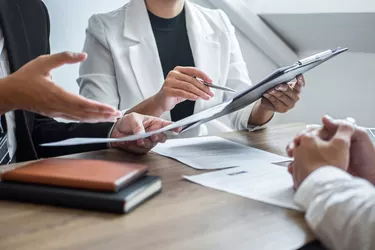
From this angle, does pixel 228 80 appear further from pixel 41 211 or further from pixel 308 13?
pixel 41 211

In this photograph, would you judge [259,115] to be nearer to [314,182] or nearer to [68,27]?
[314,182]

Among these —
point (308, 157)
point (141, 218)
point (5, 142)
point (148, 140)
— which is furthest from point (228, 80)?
point (141, 218)

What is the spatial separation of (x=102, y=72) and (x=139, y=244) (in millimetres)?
945

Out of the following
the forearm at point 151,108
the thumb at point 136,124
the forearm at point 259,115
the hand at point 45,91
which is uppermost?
the hand at point 45,91

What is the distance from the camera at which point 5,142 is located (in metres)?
1.09

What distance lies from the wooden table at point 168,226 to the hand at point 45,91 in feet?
0.52

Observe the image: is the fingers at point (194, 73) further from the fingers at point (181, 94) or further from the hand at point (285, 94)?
the hand at point (285, 94)

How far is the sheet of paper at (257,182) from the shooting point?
76 cm

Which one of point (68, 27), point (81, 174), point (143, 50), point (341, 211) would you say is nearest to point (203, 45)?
point (143, 50)

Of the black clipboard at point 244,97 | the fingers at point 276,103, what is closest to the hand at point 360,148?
the black clipboard at point 244,97

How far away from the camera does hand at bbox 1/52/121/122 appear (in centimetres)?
74

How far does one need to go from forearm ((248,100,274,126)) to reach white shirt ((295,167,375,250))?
68 centimetres

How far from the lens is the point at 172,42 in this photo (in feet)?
5.32

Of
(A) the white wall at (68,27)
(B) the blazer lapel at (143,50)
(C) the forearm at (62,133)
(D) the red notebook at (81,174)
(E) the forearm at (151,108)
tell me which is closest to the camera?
(D) the red notebook at (81,174)
